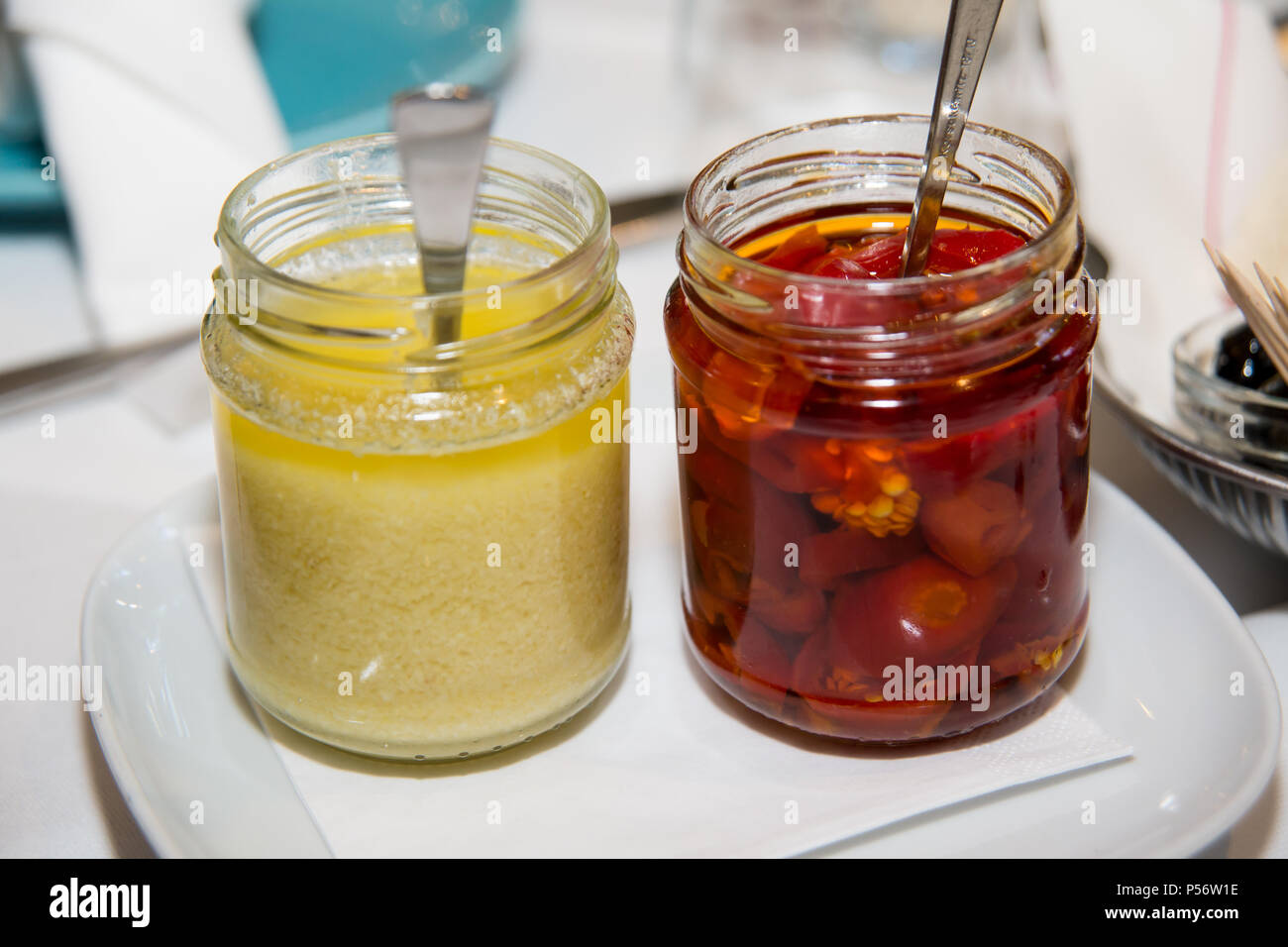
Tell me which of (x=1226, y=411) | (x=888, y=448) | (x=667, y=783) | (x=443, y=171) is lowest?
(x=667, y=783)

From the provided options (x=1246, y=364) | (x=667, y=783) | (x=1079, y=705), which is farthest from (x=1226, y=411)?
(x=667, y=783)

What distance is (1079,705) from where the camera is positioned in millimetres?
874

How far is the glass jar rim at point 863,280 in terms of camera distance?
700 millimetres

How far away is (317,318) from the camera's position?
2.36 ft

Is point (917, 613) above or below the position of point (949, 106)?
below

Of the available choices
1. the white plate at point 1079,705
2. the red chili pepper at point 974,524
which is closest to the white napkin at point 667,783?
the white plate at point 1079,705

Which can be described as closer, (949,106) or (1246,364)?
(949,106)

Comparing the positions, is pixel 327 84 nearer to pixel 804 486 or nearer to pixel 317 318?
pixel 317 318

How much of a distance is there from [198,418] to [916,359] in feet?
2.64

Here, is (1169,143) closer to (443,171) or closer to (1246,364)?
(1246,364)

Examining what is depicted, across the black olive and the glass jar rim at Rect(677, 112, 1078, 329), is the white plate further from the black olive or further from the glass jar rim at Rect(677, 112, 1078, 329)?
the glass jar rim at Rect(677, 112, 1078, 329)

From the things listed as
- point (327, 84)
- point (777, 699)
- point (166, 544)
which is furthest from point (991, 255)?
→ point (327, 84)

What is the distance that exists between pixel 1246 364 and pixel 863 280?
52 centimetres

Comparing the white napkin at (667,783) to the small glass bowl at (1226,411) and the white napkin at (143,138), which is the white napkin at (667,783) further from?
the white napkin at (143,138)
